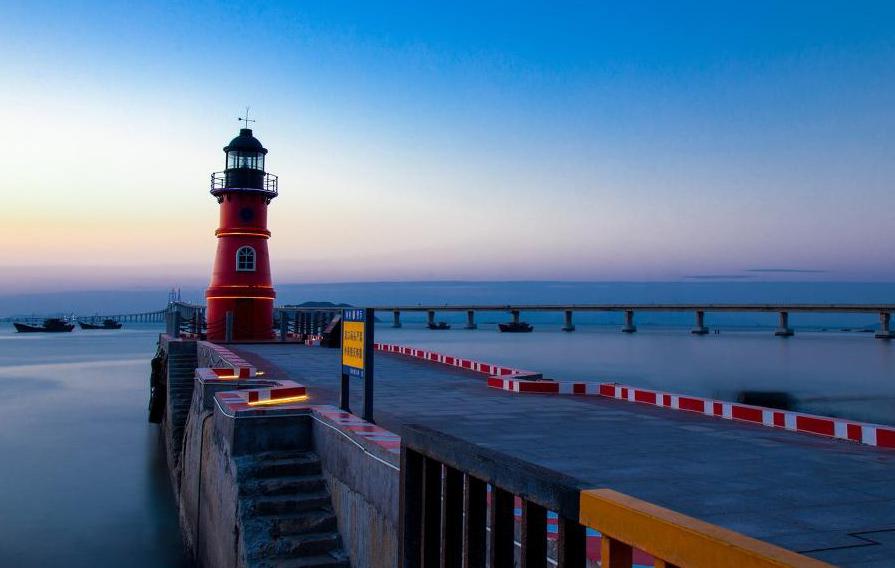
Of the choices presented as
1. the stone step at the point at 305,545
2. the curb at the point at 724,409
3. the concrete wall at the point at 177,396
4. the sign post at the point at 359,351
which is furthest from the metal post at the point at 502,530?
the concrete wall at the point at 177,396

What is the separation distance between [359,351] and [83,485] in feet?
46.9

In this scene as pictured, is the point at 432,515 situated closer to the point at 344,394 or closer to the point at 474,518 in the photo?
the point at 474,518

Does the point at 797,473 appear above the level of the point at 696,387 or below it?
above

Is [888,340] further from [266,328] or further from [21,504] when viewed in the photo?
[21,504]

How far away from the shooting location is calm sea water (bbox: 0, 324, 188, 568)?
47.1ft

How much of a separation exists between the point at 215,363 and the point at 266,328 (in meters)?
11.0

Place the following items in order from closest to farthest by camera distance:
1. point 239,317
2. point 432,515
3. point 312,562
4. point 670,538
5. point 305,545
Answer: point 670,538 → point 432,515 → point 312,562 → point 305,545 → point 239,317

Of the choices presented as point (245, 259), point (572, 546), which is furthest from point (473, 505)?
point (245, 259)

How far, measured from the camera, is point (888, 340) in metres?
113

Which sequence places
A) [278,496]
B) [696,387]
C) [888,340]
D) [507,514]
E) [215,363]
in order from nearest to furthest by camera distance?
[507,514] → [278,496] → [215,363] → [696,387] → [888,340]

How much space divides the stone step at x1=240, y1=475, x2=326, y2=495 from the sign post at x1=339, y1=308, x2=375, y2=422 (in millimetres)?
1128

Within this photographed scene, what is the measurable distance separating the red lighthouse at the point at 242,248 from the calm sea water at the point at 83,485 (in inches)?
222

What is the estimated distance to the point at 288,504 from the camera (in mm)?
8047

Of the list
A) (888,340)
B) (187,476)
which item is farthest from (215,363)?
(888,340)
